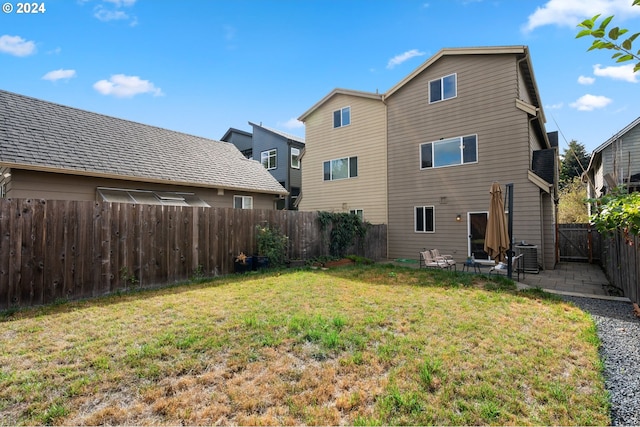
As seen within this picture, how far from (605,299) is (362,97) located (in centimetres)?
1297

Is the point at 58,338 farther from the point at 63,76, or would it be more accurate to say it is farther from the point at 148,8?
the point at 63,76

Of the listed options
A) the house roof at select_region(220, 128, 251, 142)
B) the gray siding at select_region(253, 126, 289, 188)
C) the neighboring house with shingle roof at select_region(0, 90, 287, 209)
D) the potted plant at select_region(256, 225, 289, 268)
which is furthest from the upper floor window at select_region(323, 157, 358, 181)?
the house roof at select_region(220, 128, 251, 142)

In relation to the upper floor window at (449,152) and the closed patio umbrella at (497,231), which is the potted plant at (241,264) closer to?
the closed patio umbrella at (497,231)

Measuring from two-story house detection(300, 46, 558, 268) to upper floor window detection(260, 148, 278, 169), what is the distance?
8.18 metres

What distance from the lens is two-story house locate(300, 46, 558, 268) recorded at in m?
11.5

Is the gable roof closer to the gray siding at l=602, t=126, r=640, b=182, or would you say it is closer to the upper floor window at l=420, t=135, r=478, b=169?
the upper floor window at l=420, t=135, r=478, b=169

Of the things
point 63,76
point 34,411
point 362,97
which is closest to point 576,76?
point 362,97

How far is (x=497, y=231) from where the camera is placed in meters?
8.58

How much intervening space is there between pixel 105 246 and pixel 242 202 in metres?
8.67

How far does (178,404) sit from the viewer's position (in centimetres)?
262

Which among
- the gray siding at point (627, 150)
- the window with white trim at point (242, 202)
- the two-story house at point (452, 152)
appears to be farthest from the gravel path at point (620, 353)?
the gray siding at point (627, 150)

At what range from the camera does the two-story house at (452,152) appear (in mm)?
11477

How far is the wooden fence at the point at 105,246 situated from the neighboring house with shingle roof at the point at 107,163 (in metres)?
4.20

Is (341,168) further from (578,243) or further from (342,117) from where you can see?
(578,243)
